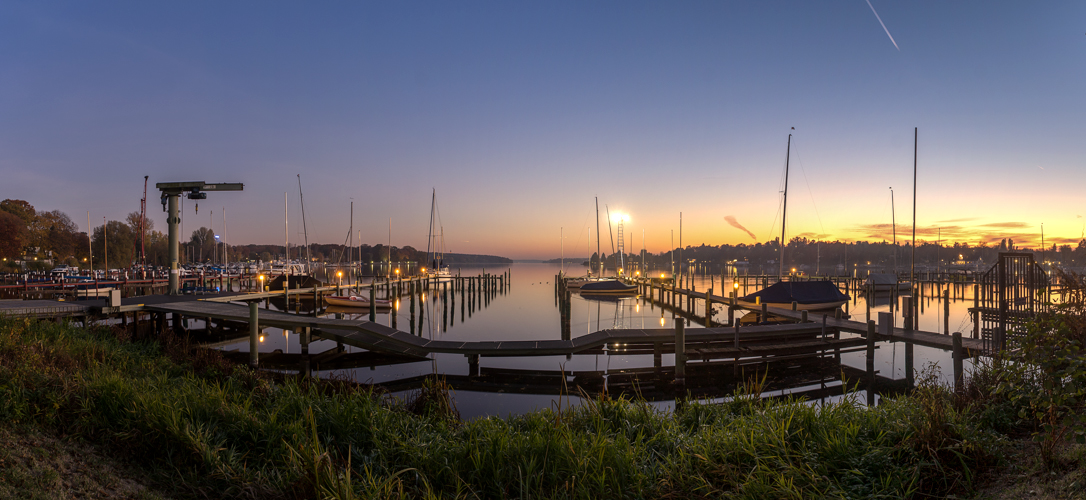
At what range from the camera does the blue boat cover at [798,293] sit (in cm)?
2764

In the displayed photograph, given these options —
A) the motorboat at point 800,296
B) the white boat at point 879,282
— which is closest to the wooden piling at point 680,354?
the motorboat at point 800,296

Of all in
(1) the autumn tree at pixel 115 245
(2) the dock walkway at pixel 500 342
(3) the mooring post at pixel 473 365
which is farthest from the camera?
(1) the autumn tree at pixel 115 245

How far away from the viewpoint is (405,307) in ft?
137

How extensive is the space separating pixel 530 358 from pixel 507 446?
13859 millimetres

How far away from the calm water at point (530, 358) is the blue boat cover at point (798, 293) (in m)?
5.47

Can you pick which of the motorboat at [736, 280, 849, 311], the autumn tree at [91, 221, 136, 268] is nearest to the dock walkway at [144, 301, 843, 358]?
the motorboat at [736, 280, 849, 311]

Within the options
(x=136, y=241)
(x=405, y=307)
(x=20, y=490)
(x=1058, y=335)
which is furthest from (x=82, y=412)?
(x=136, y=241)

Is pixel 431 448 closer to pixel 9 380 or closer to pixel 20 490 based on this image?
pixel 20 490

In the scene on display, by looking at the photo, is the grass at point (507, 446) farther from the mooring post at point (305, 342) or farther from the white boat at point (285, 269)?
the white boat at point (285, 269)

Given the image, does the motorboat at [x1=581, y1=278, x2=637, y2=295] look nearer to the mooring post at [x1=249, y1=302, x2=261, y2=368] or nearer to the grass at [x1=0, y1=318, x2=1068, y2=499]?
the mooring post at [x1=249, y1=302, x2=261, y2=368]

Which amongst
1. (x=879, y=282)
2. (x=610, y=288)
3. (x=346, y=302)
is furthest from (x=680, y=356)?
(x=879, y=282)

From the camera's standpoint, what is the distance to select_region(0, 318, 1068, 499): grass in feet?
15.3

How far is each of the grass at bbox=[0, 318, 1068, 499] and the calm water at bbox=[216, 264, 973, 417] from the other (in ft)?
4.43

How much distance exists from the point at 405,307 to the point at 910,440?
132 ft
